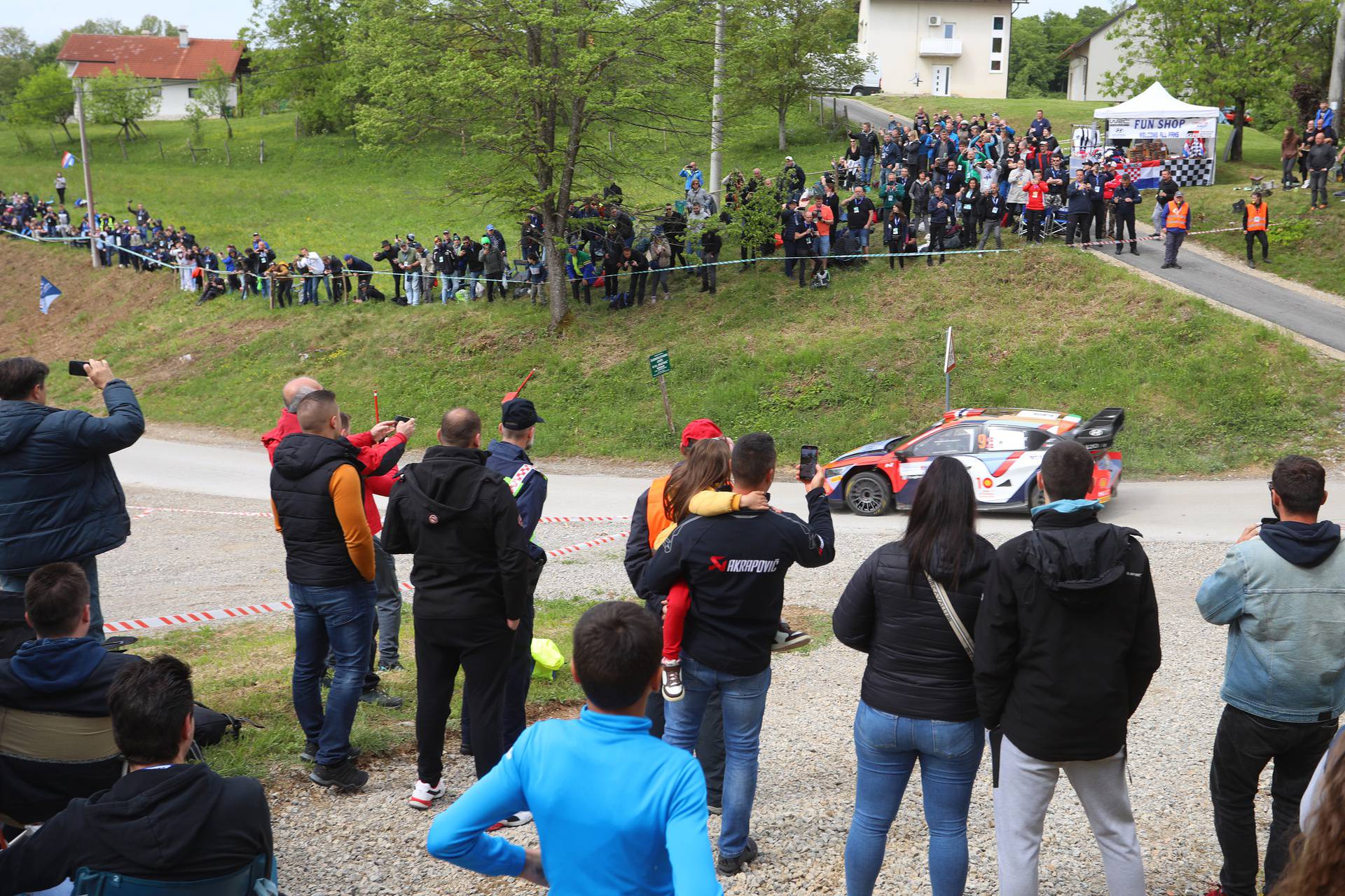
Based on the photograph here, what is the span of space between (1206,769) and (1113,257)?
18.8m

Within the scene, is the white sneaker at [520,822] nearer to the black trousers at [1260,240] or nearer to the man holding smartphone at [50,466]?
the man holding smartphone at [50,466]

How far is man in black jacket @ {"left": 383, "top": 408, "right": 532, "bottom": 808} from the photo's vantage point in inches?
205

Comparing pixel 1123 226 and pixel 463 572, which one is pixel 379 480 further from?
pixel 1123 226

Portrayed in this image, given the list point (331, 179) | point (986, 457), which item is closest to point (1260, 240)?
point (986, 457)

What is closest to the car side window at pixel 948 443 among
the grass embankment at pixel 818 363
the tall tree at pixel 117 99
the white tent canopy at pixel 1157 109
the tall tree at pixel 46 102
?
the grass embankment at pixel 818 363

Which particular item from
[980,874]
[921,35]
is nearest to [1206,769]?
[980,874]

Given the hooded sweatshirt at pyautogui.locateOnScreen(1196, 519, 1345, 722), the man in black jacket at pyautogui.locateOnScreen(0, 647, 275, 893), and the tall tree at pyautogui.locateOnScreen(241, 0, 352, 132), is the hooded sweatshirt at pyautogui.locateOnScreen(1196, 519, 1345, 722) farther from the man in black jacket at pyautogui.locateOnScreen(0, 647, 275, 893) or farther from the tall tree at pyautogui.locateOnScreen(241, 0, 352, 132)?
the tall tree at pyautogui.locateOnScreen(241, 0, 352, 132)

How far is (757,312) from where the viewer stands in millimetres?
24156

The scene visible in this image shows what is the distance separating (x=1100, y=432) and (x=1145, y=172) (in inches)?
623

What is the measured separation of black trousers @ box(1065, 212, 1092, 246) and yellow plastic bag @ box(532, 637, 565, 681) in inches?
745

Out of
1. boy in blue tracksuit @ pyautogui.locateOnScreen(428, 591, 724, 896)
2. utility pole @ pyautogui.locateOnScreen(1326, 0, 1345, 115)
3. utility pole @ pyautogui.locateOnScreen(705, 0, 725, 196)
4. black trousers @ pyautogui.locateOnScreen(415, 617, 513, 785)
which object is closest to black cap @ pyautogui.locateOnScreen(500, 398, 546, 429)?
black trousers @ pyautogui.locateOnScreen(415, 617, 513, 785)

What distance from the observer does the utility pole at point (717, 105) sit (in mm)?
23969

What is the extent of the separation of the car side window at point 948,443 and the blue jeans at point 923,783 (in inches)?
448

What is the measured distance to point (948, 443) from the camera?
15484 millimetres
